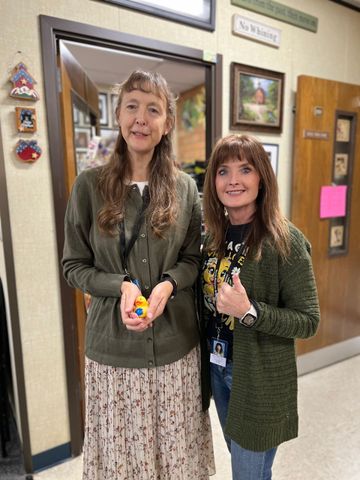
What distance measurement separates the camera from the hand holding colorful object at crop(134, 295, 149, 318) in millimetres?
934

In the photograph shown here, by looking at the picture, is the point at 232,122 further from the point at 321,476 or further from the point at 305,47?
the point at 321,476

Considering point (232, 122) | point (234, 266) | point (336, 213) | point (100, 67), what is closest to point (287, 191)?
point (336, 213)

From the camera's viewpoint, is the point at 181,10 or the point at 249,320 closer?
the point at 249,320

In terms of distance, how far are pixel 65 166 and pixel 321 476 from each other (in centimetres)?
193

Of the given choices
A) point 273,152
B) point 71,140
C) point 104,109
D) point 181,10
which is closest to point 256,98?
point 273,152

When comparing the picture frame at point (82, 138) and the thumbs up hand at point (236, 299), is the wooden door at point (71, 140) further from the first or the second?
the thumbs up hand at point (236, 299)

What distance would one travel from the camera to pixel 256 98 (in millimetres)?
2098

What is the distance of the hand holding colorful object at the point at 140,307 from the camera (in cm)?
93

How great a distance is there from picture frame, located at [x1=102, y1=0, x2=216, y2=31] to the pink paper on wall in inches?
51.5

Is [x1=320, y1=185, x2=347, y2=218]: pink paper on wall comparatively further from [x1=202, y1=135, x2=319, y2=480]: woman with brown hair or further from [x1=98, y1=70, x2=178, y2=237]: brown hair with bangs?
[x1=98, y1=70, x2=178, y2=237]: brown hair with bangs

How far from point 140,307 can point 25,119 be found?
3.36ft

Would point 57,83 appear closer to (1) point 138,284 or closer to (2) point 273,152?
(1) point 138,284

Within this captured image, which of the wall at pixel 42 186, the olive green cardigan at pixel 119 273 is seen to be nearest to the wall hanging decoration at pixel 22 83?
the wall at pixel 42 186

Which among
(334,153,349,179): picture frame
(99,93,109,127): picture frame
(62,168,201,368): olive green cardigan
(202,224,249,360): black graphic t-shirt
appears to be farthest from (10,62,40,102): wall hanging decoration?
(99,93,109,127): picture frame
